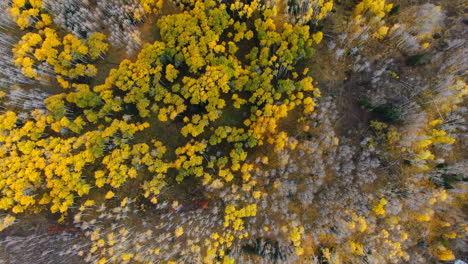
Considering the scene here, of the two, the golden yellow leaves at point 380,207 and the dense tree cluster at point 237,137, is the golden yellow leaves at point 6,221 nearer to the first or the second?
the dense tree cluster at point 237,137

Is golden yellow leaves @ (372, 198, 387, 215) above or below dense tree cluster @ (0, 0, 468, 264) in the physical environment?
below

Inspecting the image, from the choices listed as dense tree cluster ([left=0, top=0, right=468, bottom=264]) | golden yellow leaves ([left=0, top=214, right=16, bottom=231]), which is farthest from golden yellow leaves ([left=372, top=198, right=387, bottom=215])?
golden yellow leaves ([left=0, top=214, right=16, bottom=231])

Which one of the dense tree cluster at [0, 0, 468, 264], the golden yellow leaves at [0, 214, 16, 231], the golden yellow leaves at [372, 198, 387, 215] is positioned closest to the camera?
the golden yellow leaves at [372, 198, 387, 215]

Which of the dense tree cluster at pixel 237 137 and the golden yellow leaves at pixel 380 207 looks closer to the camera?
the golden yellow leaves at pixel 380 207

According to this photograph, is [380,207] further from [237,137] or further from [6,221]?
[6,221]

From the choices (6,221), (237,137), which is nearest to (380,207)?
(237,137)

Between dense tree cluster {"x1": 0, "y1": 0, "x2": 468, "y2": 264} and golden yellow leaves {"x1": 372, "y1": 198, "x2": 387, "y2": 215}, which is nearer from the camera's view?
golden yellow leaves {"x1": 372, "y1": 198, "x2": 387, "y2": 215}

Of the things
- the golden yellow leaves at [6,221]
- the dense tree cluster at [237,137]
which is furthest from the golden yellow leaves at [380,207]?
the golden yellow leaves at [6,221]

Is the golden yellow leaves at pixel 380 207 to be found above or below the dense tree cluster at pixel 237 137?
below

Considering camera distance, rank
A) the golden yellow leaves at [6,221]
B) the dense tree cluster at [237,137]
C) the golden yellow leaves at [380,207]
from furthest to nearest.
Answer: the golden yellow leaves at [6,221]
the dense tree cluster at [237,137]
the golden yellow leaves at [380,207]

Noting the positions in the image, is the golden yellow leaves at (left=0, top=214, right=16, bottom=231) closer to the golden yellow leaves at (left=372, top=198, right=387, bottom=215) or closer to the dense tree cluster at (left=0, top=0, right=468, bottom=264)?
the dense tree cluster at (left=0, top=0, right=468, bottom=264)

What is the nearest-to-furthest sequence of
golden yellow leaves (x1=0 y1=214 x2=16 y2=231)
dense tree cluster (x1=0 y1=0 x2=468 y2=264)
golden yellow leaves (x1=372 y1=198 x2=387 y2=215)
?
golden yellow leaves (x1=372 y1=198 x2=387 y2=215) → dense tree cluster (x1=0 y1=0 x2=468 y2=264) → golden yellow leaves (x1=0 y1=214 x2=16 y2=231)

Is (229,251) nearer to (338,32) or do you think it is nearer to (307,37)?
(307,37)
